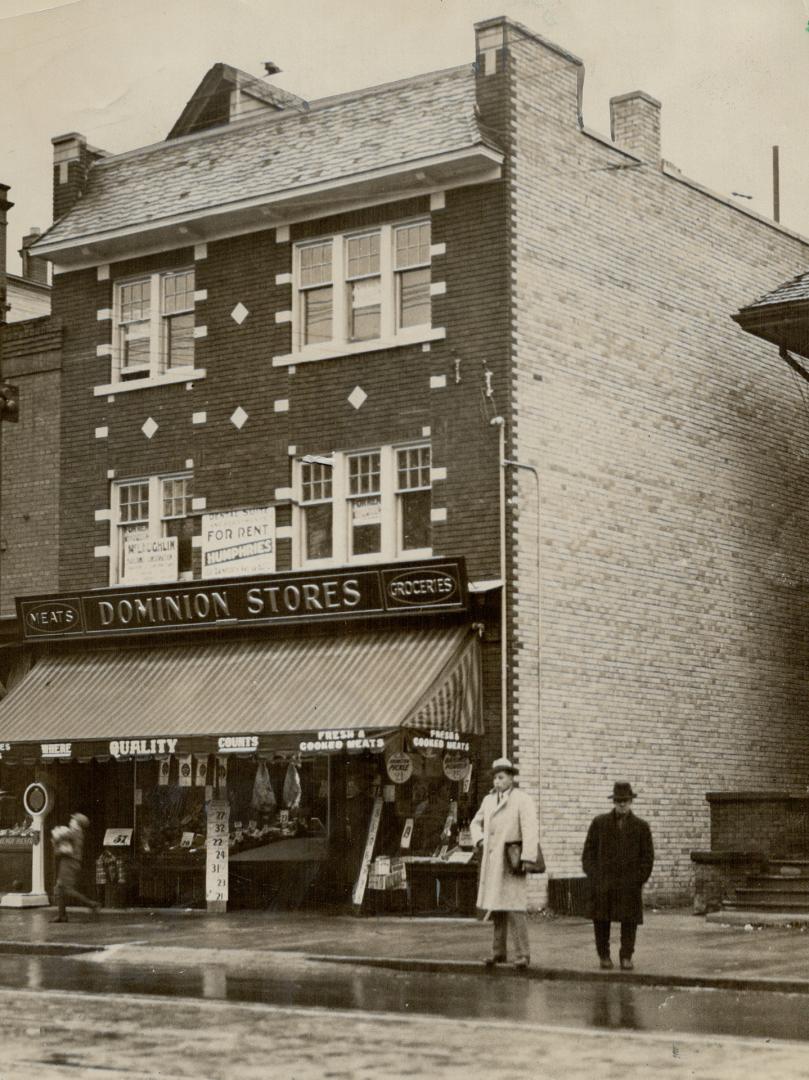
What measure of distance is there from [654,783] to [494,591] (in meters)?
4.03

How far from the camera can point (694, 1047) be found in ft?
35.0

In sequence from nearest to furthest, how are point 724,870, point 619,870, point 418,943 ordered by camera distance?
point 619,870 → point 418,943 → point 724,870

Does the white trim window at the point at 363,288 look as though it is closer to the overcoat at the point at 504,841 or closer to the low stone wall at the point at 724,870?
the low stone wall at the point at 724,870

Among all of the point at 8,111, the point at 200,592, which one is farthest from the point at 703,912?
the point at 8,111

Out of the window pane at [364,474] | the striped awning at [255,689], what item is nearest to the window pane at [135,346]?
the window pane at [364,474]

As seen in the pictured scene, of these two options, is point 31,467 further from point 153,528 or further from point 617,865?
point 617,865

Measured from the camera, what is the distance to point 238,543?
80.9 feet

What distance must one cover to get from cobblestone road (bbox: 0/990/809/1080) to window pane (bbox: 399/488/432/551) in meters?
11.1

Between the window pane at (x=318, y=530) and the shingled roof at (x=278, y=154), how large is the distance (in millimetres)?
4384

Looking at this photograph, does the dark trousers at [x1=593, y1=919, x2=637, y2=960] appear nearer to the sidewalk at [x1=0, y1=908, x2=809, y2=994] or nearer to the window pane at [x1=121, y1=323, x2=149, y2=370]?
the sidewalk at [x1=0, y1=908, x2=809, y2=994]

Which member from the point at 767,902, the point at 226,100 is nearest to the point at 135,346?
the point at 226,100

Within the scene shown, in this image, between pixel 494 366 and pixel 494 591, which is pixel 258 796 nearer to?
pixel 494 591

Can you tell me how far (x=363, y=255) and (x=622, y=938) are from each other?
455 inches

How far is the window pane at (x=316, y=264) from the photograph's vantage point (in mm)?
24297
